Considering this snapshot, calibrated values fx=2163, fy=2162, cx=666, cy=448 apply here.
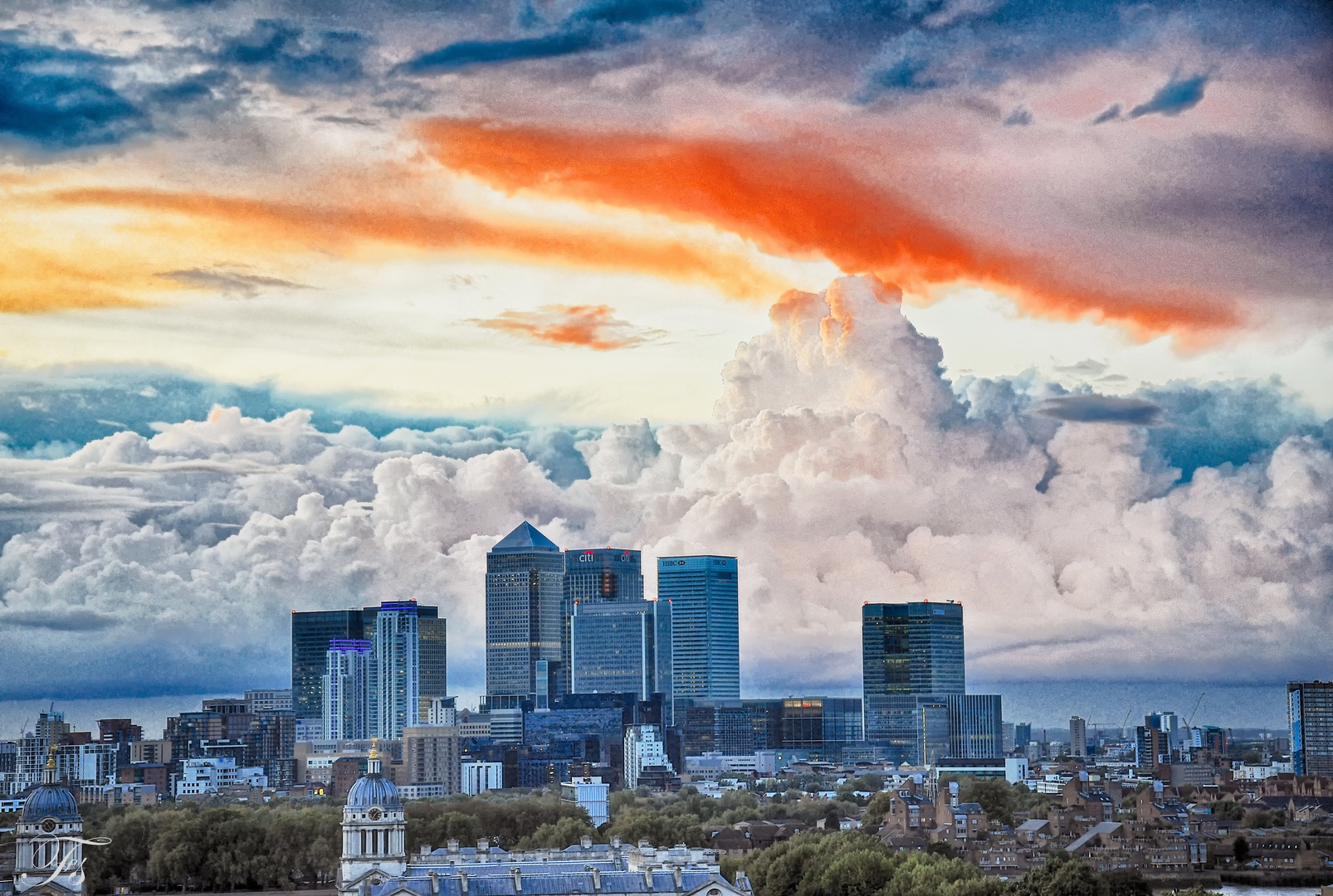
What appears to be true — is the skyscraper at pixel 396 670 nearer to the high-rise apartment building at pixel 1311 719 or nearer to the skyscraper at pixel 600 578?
the skyscraper at pixel 600 578

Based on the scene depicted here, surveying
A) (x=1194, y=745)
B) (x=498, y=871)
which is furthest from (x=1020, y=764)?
(x=498, y=871)

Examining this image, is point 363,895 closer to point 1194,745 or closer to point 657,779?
point 657,779

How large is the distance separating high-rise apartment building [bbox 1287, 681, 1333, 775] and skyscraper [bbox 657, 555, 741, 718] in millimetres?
38991

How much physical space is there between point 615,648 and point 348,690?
58.3 ft

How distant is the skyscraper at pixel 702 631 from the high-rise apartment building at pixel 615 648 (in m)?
1.23

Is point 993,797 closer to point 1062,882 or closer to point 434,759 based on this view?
point 1062,882

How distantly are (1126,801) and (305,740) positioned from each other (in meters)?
57.7

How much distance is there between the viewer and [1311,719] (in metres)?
111

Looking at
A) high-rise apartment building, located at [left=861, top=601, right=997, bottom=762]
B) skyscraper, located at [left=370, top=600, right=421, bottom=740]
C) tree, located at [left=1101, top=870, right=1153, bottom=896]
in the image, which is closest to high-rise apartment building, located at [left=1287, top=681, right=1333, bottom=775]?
high-rise apartment building, located at [left=861, top=601, right=997, bottom=762]

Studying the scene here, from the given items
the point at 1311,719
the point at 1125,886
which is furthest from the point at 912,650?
the point at 1125,886

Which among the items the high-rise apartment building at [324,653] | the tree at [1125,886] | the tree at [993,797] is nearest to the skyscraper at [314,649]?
the high-rise apartment building at [324,653]

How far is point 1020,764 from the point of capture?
11125 centimetres

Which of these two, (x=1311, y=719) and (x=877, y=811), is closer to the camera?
(x=877, y=811)

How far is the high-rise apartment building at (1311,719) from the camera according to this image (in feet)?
361
